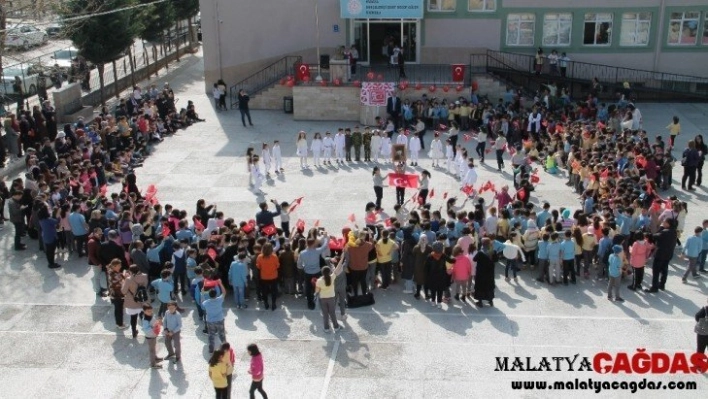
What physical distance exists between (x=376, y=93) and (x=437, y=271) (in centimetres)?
1466

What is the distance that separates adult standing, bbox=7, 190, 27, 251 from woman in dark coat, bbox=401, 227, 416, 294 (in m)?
9.09

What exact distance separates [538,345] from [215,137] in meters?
16.7

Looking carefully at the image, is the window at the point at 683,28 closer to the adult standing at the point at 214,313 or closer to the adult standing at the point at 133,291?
the adult standing at the point at 214,313

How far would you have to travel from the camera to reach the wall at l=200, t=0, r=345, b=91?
1236 inches

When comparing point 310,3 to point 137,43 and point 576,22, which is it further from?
point 137,43

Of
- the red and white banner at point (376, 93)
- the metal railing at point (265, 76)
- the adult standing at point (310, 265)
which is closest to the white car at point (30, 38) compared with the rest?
the metal railing at point (265, 76)

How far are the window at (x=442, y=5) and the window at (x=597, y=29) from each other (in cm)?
552

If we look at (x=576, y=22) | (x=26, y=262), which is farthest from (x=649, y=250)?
(x=576, y=22)

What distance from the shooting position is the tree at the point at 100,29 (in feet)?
92.7

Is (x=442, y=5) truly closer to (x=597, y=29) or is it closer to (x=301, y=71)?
(x=597, y=29)

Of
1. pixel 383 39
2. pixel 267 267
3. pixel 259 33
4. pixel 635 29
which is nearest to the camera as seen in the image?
pixel 267 267

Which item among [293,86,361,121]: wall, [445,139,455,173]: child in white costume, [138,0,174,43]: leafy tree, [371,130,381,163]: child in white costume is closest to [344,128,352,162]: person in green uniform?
[371,130,381,163]: child in white costume

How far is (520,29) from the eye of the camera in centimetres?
3138

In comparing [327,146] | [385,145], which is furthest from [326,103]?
[385,145]
